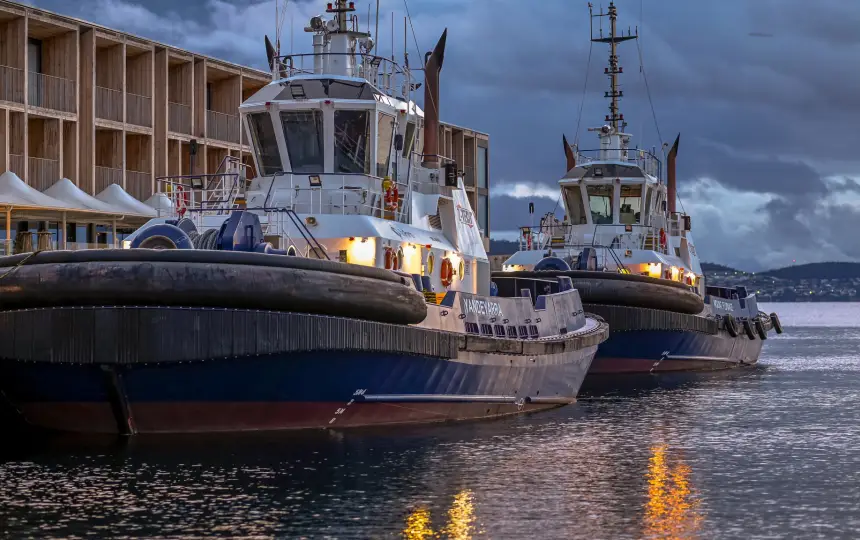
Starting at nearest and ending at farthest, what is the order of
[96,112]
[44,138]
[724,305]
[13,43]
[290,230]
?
[290,230] → [724,305] → [13,43] → [44,138] → [96,112]

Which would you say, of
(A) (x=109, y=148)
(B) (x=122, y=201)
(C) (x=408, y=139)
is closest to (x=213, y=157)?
(A) (x=109, y=148)

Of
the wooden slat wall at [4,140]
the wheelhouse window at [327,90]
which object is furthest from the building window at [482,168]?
the wheelhouse window at [327,90]

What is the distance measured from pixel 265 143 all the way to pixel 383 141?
5.59ft

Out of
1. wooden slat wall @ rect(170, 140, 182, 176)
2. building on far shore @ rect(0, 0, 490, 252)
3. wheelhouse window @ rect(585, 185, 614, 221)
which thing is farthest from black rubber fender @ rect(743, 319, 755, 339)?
wooden slat wall @ rect(170, 140, 182, 176)

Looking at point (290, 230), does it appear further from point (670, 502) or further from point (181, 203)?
point (670, 502)

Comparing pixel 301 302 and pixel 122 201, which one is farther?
pixel 122 201

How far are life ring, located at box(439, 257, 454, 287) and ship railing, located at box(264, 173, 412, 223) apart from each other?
1.19 metres

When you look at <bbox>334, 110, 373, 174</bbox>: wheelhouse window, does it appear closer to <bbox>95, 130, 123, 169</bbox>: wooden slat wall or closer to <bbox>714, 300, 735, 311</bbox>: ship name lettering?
<bbox>714, 300, 735, 311</bbox>: ship name lettering

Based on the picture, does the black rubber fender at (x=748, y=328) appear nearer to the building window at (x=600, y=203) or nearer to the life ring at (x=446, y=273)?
the building window at (x=600, y=203)

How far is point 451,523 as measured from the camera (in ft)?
39.5

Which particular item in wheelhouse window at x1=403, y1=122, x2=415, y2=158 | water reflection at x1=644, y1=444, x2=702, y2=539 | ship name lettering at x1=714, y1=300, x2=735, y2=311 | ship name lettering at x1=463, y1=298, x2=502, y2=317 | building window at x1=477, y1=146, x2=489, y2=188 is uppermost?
building window at x1=477, y1=146, x2=489, y2=188

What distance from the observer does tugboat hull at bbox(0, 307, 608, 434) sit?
15047mm

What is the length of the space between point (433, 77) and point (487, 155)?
46.0m

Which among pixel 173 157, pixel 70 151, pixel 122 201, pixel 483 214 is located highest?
pixel 173 157
